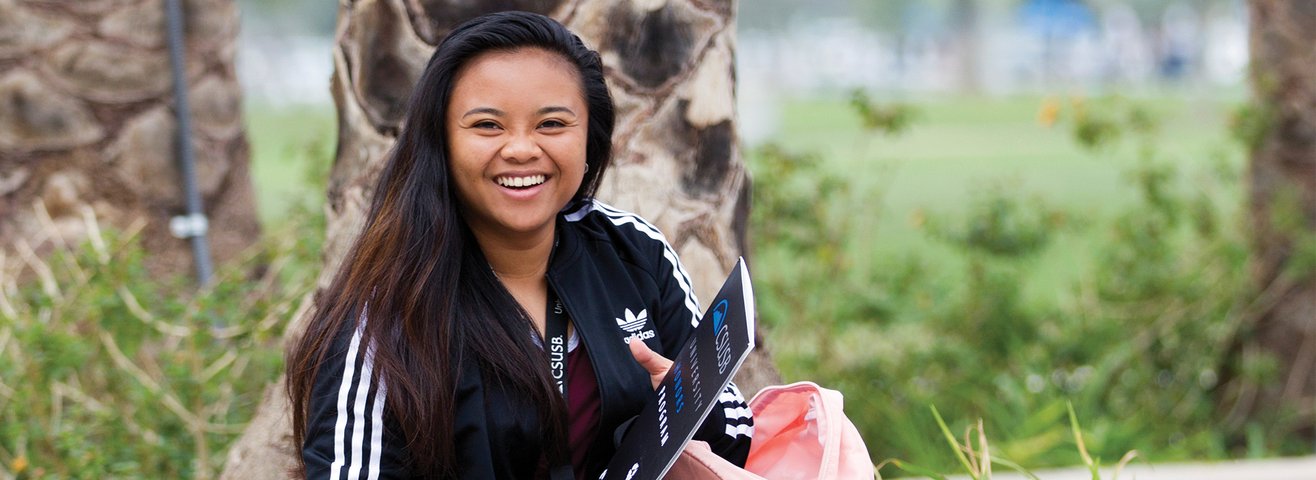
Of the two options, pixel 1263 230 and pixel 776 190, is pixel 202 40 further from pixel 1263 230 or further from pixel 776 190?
pixel 1263 230

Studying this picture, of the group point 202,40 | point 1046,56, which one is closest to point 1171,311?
point 202,40

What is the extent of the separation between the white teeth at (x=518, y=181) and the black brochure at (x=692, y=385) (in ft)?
1.05

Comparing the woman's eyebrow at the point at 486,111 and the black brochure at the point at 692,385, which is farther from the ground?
the woman's eyebrow at the point at 486,111

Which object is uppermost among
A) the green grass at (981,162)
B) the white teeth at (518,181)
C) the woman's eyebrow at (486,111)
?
the woman's eyebrow at (486,111)

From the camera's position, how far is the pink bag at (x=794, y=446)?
208 centimetres

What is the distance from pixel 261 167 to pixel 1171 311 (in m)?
15.2

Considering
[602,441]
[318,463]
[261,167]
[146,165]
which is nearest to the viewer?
[318,463]

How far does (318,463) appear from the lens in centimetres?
202

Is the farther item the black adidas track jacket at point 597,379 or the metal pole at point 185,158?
the metal pole at point 185,158

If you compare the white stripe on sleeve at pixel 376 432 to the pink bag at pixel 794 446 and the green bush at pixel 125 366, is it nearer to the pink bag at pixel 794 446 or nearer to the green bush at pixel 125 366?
the pink bag at pixel 794 446

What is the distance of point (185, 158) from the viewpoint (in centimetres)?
417

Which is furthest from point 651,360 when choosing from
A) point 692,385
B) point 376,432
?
point 376,432

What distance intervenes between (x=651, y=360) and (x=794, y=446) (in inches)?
9.8

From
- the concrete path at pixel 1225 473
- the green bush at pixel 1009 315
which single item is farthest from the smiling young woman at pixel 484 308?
the green bush at pixel 1009 315
